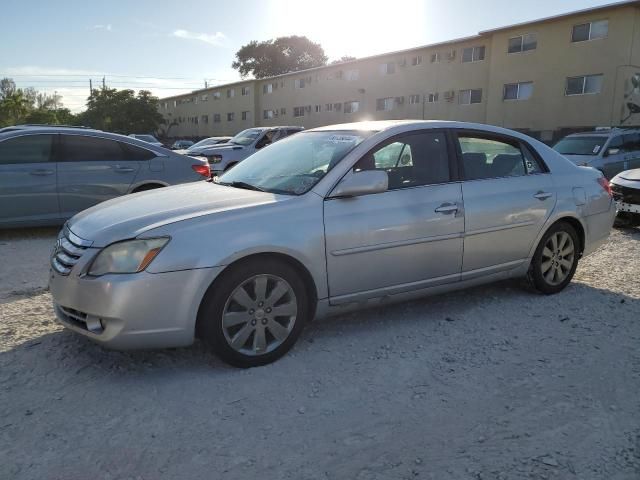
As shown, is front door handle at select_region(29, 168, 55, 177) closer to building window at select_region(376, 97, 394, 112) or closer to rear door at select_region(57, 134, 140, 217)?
rear door at select_region(57, 134, 140, 217)

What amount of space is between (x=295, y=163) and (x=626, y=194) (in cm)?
627

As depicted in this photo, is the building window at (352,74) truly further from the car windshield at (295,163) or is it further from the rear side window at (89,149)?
the car windshield at (295,163)

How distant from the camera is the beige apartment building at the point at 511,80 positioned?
23625 mm

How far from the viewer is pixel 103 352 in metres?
3.47

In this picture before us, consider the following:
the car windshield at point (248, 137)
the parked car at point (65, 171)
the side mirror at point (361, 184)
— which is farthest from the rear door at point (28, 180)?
the car windshield at point (248, 137)

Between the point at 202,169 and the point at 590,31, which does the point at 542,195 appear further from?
the point at 590,31

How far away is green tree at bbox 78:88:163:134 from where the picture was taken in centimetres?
5950

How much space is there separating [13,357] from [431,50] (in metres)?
32.4

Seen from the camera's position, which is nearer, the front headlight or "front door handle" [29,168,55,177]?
the front headlight

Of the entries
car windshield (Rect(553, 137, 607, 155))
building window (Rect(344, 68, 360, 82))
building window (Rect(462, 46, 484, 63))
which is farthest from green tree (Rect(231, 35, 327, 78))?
car windshield (Rect(553, 137, 607, 155))

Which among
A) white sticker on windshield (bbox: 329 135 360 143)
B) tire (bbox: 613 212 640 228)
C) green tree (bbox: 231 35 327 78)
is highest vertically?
green tree (bbox: 231 35 327 78)

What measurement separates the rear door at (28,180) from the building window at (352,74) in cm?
3348

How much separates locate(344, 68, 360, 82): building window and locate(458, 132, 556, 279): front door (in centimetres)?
3524

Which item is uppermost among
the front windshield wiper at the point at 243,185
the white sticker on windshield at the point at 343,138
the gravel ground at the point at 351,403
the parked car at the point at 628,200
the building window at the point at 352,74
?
the building window at the point at 352,74
